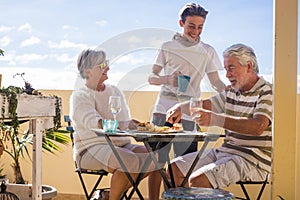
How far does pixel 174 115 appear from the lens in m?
3.40

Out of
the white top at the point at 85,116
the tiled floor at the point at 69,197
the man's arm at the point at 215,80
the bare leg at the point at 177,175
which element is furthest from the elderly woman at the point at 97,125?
the tiled floor at the point at 69,197

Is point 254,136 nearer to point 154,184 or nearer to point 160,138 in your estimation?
point 160,138

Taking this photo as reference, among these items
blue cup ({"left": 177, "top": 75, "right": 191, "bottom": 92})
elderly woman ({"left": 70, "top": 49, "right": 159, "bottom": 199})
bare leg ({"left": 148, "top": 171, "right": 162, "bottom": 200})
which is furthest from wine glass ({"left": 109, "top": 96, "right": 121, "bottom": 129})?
bare leg ({"left": 148, "top": 171, "right": 162, "bottom": 200})

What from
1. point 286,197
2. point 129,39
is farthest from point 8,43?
point 286,197

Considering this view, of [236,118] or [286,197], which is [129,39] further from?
[286,197]

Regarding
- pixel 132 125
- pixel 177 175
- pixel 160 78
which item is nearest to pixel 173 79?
pixel 160 78

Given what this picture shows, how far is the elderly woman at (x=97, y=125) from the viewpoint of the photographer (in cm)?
337

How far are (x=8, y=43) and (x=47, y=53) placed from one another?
395 millimetres

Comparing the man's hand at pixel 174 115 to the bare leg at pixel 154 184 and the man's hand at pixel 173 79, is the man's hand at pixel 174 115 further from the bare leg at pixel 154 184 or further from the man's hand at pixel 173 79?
the bare leg at pixel 154 184

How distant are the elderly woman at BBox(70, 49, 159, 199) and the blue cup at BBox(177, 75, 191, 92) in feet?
1.64

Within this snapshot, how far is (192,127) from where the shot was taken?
357 centimetres

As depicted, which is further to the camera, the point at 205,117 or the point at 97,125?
the point at 97,125

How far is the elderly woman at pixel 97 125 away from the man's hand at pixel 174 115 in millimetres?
339

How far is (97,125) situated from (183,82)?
699 mm
